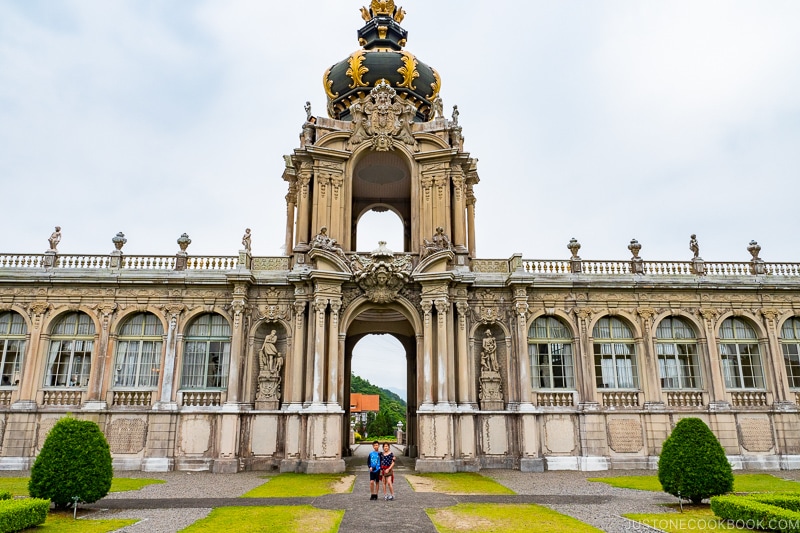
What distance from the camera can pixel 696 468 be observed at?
1266cm

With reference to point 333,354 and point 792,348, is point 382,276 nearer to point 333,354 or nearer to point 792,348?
point 333,354

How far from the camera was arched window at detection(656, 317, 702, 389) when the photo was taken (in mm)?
23703

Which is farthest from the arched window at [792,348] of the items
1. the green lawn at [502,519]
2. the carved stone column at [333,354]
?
the carved stone column at [333,354]

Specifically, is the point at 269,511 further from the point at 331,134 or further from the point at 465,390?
the point at 331,134

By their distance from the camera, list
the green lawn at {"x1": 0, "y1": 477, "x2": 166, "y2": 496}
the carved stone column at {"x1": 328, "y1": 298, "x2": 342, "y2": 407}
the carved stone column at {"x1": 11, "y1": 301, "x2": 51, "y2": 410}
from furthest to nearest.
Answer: the carved stone column at {"x1": 11, "y1": 301, "x2": 51, "y2": 410} → the carved stone column at {"x1": 328, "y1": 298, "x2": 342, "y2": 407} → the green lawn at {"x1": 0, "y1": 477, "x2": 166, "y2": 496}

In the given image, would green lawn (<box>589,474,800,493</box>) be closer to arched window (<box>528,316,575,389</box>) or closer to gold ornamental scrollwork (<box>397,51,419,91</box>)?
arched window (<box>528,316,575,389</box>)

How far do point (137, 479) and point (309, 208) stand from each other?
41.1ft

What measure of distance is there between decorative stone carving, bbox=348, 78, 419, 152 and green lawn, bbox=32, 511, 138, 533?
57.7ft

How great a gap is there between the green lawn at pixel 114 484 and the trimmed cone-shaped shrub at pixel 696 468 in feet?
48.8

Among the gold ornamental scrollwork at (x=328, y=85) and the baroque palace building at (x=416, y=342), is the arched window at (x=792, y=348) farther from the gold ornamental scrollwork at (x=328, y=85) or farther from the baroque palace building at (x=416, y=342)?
the gold ornamental scrollwork at (x=328, y=85)

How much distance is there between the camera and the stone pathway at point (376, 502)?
1130 cm

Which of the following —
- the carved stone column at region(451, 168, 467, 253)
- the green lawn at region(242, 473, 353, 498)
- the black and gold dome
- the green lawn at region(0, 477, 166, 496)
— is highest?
the black and gold dome

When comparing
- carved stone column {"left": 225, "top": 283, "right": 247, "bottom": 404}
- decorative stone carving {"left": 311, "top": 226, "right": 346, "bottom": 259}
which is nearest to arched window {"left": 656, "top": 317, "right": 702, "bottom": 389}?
decorative stone carving {"left": 311, "top": 226, "right": 346, "bottom": 259}

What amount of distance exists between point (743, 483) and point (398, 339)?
1597 centimetres
